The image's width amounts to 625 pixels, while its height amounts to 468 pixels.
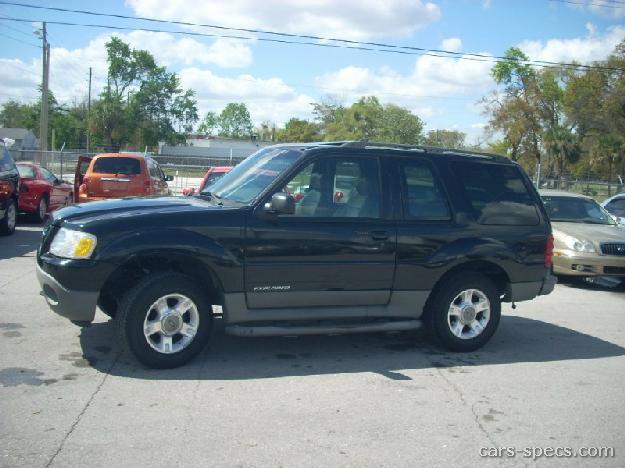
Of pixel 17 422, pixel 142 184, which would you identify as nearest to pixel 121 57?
pixel 142 184

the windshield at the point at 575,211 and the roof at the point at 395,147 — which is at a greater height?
the roof at the point at 395,147

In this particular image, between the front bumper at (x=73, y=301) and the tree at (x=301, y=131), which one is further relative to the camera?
the tree at (x=301, y=131)

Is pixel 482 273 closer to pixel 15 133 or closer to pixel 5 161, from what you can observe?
pixel 5 161

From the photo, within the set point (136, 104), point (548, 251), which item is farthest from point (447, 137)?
point (548, 251)

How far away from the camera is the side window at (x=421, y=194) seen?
20.0 ft

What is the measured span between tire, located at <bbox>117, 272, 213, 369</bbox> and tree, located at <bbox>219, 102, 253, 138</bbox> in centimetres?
13435

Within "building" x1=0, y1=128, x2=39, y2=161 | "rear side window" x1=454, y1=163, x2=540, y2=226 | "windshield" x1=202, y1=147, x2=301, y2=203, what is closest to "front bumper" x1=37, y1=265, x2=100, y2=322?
"windshield" x1=202, y1=147, x2=301, y2=203

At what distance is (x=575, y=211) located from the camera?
11.8m

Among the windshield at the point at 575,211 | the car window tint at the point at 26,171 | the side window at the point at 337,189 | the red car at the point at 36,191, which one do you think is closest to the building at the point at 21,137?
the red car at the point at 36,191

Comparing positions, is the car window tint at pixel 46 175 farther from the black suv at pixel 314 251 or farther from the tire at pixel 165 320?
the tire at pixel 165 320

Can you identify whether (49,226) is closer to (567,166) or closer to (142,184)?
(142,184)

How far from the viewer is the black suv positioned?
205 inches

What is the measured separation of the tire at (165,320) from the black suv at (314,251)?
11mm

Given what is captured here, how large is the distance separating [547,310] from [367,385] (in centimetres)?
444
